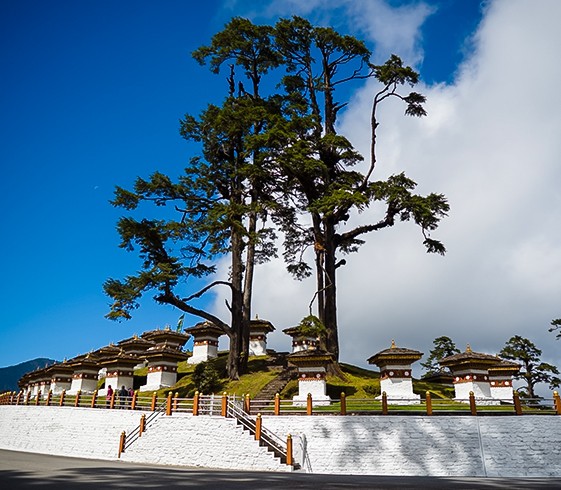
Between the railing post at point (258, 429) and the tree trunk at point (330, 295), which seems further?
the tree trunk at point (330, 295)

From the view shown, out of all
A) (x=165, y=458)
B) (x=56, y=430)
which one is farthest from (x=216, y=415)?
(x=56, y=430)

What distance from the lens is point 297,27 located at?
31.5 metres

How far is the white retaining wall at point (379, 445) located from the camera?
1636 cm

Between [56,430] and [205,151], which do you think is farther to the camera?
[205,151]

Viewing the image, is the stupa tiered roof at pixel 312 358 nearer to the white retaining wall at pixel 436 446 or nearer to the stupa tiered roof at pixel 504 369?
the white retaining wall at pixel 436 446

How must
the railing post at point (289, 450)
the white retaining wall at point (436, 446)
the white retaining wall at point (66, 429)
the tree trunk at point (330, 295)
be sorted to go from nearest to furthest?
the white retaining wall at point (436, 446) < the railing post at point (289, 450) < the white retaining wall at point (66, 429) < the tree trunk at point (330, 295)

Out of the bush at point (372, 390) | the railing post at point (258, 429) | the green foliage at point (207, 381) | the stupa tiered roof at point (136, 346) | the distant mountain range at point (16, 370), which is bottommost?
the railing post at point (258, 429)

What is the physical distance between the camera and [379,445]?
56.1 feet

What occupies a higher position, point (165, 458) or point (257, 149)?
point (257, 149)

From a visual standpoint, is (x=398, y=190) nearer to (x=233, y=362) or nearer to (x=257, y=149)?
(x=257, y=149)

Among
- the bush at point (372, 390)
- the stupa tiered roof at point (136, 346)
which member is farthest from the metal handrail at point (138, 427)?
the stupa tiered roof at point (136, 346)

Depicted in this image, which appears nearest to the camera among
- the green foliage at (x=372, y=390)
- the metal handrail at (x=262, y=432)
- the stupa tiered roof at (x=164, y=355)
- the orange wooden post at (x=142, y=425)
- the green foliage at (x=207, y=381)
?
the metal handrail at (x=262, y=432)

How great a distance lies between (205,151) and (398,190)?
14.5 m

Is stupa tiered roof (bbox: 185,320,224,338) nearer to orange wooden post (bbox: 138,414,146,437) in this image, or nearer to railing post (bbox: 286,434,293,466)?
orange wooden post (bbox: 138,414,146,437)
